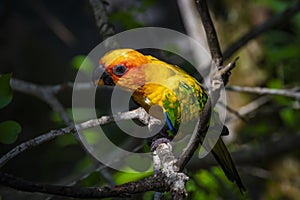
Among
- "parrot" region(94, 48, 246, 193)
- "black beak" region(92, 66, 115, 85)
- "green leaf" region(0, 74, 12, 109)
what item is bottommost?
"parrot" region(94, 48, 246, 193)

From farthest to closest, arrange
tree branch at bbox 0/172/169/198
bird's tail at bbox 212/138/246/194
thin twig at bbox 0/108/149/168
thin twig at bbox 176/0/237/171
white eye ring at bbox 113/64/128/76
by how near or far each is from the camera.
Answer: bird's tail at bbox 212/138/246/194 < white eye ring at bbox 113/64/128/76 < thin twig at bbox 176/0/237/171 < thin twig at bbox 0/108/149/168 < tree branch at bbox 0/172/169/198

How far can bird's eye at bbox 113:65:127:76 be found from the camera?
1.85 m

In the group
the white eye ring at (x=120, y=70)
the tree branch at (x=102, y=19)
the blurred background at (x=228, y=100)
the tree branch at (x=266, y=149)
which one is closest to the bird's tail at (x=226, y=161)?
the blurred background at (x=228, y=100)

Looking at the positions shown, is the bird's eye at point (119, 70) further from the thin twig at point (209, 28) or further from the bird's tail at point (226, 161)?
the bird's tail at point (226, 161)

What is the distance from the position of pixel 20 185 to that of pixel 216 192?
5.55 feet

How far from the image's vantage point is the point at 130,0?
163 inches

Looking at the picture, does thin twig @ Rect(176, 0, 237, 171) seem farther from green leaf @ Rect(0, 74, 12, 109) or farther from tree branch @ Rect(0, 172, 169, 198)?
green leaf @ Rect(0, 74, 12, 109)

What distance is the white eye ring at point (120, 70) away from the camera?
1.85 meters

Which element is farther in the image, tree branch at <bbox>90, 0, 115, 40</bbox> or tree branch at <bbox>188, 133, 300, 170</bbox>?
tree branch at <bbox>188, 133, 300, 170</bbox>

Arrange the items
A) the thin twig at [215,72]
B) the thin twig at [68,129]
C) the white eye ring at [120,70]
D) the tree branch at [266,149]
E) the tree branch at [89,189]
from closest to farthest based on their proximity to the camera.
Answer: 1. the tree branch at [89,189]
2. the thin twig at [68,129]
3. the thin twig at [215,72]
4. the white eye ring at [120,70]
5. the tree branch at [266,149]

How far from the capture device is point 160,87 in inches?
76.7

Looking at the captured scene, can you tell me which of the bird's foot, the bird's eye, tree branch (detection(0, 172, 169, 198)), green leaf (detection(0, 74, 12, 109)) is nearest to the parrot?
the bird's eye

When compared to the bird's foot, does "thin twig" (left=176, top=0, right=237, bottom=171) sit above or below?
above

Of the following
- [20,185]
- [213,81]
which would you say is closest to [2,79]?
[20,185]
